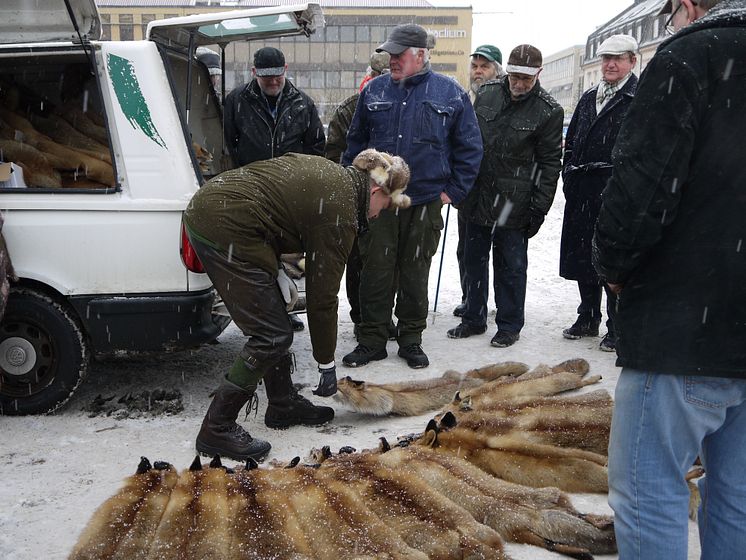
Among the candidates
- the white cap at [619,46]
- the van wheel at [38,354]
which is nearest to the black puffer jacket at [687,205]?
the van wheel at [38,354]

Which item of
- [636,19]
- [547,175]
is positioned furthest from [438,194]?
[636,19]

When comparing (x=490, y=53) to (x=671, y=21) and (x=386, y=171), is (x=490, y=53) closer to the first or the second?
(x=386, y=171)

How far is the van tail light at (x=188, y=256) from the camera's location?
4.29 metres

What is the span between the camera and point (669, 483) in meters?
2.21

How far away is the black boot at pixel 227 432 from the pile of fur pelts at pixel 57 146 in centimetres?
184

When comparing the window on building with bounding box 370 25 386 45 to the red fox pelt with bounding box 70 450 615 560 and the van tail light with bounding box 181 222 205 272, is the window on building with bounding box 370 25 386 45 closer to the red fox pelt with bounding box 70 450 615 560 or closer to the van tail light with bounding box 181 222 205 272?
the van tail light with bounding box 181 222 205 272

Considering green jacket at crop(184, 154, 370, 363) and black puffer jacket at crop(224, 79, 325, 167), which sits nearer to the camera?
green jacket at crop(184, 154, 370, 363)

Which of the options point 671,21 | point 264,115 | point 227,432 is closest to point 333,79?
point 264,115

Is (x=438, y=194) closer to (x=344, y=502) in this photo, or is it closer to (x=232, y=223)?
(x=232, y=223)

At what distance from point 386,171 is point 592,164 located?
2.52 metres

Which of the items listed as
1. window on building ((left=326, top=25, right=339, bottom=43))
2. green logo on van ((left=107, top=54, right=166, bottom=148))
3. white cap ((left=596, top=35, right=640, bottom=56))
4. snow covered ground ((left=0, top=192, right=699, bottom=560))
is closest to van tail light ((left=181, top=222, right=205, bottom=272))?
green logo on van ((left=107, top=54, right=166, bottom=148))

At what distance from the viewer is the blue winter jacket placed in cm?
555

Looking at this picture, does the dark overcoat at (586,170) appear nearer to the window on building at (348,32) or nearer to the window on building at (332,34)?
the window on building at (332,34)

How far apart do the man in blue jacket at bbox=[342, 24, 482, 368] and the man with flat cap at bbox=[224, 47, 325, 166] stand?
23.1 inches
